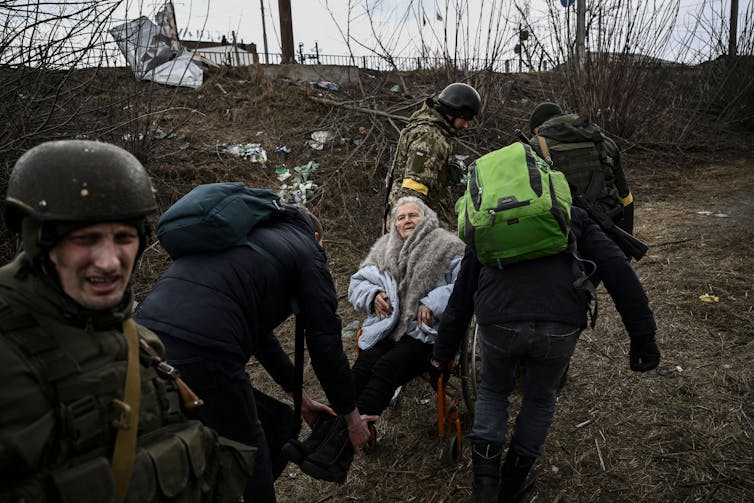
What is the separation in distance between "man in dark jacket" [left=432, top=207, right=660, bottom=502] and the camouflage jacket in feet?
5.78

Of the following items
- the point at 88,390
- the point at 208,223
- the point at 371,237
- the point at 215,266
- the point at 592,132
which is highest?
the point at 592,132

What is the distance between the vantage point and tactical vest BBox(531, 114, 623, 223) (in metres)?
2.93

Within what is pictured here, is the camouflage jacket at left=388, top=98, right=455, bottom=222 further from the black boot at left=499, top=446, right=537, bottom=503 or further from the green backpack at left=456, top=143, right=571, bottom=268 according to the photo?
the black boot at left=499, top=446, right=537, bottom=503

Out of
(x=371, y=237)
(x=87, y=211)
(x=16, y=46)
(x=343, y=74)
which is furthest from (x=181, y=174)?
(x=87, y=211)

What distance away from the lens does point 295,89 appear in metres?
8.83

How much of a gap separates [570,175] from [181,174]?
5.18 meters

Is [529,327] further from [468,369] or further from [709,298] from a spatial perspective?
[709,298]

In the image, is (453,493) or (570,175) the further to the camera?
(570,175)

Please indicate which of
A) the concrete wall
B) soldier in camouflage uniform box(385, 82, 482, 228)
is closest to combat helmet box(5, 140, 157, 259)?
soldier in camouflage uniform box(385, 82, 482, 228)

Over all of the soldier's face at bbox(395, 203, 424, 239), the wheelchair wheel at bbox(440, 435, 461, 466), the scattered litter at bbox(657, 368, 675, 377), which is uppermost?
the soldier's face at bbox(395, 203, 424, 239)

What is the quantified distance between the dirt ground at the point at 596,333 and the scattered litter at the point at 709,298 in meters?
0.02

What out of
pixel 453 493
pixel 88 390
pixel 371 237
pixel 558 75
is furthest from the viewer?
pixel 558 75

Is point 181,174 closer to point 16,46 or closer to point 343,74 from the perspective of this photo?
point 16,46

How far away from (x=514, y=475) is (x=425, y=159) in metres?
2.42
